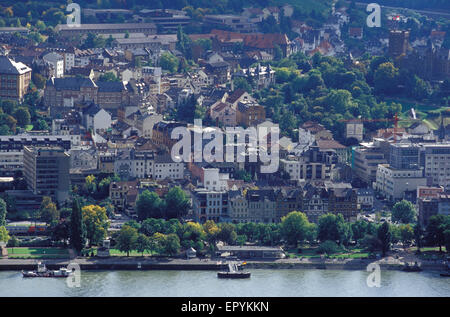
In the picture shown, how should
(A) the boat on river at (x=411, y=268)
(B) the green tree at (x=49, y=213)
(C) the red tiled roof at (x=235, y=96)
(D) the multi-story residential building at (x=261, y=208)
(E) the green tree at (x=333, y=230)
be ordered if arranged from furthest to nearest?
(C) the red tiled roof at (x=235, y=96)
(D) the multi-story residential building at (x=261, y=208)
(B) the green tree at (x=49, y=213)
(E) the green tree at (x=333, y=230)
(A) the boat on river at (x=411, y=268)

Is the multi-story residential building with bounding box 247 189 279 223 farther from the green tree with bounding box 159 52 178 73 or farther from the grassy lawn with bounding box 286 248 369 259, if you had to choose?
the green tree with bounding box 159 52 178 73

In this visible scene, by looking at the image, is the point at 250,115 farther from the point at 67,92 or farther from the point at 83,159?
the point at 83,159

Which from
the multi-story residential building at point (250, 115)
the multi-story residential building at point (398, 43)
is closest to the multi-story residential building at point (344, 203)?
the multi-story residential building at point (250, 115)

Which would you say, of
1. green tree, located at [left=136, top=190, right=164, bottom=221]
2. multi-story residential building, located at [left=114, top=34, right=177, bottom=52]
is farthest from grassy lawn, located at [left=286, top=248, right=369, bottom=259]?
multi-story residential building, located at [left=114, top=34, right=177, bottom=52]

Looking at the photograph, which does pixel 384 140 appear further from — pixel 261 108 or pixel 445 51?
pixel 445 51

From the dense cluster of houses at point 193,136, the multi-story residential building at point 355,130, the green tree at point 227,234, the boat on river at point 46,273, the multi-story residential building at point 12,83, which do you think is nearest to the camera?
the boat on river at point 46,273

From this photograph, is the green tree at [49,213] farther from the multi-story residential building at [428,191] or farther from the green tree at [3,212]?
the multi-story residential building at [428,191]

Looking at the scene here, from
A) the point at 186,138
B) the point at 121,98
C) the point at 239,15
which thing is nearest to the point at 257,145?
the point at 186,138
